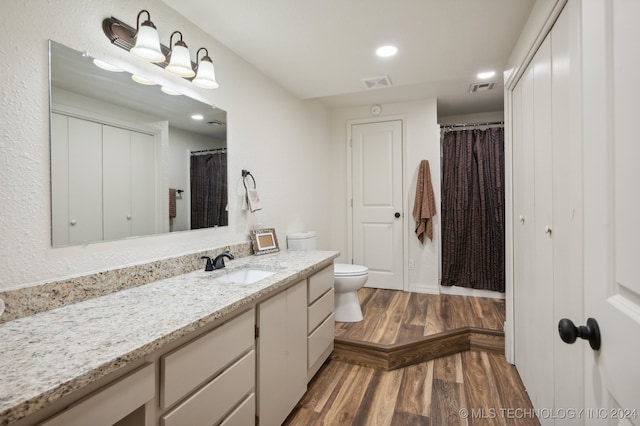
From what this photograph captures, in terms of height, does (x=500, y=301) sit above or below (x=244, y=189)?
below

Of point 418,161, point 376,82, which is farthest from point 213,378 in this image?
point 418,161

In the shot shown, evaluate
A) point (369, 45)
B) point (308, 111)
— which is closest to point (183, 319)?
point (369, 45)

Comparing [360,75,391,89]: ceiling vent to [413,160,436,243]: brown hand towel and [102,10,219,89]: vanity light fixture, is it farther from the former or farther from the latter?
[102,10,219,89]: vanity light fixture

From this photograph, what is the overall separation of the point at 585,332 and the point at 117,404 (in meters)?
1.10

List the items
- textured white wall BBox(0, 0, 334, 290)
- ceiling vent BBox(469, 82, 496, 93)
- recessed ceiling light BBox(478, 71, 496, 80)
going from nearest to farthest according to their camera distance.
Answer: textured white wall BBox(0, 0, 334, 290)
recessed ceiling light BBox(478, 71, 496, 80)
ceiling vent BBox(469, 82, 496, 93)

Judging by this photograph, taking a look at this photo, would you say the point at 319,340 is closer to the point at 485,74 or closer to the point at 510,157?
the point at 510,157

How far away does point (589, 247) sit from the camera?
67 cm

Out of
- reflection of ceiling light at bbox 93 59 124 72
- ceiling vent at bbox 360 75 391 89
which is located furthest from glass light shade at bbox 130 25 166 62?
ceiling vent at bbox 360 75 391 89

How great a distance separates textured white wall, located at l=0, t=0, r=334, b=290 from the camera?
3.41ft

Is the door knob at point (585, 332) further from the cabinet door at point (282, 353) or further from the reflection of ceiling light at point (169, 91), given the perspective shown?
the reflection of ceiling light at point (169, 91)

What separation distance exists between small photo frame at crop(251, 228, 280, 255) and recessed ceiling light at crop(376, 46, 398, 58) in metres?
1.52

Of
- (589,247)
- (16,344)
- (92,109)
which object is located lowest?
(16,344)

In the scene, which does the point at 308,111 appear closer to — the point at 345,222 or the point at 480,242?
the point at 345,222

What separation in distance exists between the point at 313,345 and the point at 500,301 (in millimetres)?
2374
